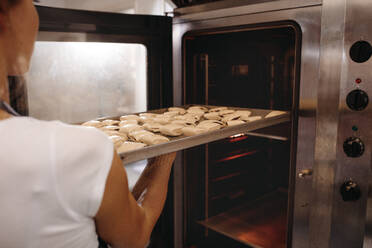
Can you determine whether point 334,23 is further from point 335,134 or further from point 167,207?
point 167,207

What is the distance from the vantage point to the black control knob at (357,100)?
3.52ft

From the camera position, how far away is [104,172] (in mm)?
635

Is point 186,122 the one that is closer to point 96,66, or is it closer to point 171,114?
point 171,114

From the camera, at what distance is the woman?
1.89 feet

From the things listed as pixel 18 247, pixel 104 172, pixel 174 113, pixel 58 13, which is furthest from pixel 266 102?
pixel 18 247

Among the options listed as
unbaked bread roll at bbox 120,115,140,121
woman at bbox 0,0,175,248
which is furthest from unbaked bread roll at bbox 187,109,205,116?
woman at bbox 0,0,175,248

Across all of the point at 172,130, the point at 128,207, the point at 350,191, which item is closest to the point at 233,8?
the point at 172,130

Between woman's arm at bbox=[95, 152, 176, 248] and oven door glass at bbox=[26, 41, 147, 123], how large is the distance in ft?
1.64

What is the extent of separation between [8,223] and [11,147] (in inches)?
5.8

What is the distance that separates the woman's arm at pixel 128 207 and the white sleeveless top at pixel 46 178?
3 cm

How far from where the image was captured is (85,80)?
1348mm

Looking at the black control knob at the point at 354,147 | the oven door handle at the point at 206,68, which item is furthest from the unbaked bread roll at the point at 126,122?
the black control knob at the point at 354,147

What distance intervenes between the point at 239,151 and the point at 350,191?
2.76ft

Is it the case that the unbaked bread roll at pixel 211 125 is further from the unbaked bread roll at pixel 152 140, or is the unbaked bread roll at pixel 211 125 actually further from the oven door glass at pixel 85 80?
the oven door glass at pixel 85 80
